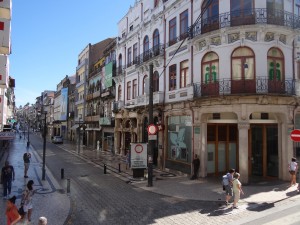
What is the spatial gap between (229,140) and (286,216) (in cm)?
1010

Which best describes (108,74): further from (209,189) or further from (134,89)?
(209,189)

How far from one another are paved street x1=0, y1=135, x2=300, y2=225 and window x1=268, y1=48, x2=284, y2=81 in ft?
21.8

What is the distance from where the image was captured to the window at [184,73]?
852 inches

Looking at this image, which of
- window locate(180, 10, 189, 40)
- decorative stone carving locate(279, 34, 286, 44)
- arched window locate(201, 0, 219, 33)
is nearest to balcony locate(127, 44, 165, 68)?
window locate(180, 10, 189, 40)

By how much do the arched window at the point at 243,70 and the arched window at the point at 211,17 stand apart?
92.1 inches

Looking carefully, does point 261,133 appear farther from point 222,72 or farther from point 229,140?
point 222,72

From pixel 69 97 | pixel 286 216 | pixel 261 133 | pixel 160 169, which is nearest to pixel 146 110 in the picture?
pixel 160 169

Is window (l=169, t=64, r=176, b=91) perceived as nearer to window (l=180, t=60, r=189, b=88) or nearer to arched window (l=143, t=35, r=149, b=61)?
window (l=180, t=60, r=189, b=88)

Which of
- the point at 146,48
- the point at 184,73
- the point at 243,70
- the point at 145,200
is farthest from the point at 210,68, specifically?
the point at 146,48

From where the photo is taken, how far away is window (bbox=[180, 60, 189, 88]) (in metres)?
21.7

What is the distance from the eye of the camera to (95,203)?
13.5 m

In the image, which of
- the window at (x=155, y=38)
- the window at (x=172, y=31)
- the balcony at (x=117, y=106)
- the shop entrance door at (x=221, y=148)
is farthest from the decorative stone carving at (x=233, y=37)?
the balcony at (x=117, y=106)

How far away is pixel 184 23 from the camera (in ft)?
72.5

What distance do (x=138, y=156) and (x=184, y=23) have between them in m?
10.8
